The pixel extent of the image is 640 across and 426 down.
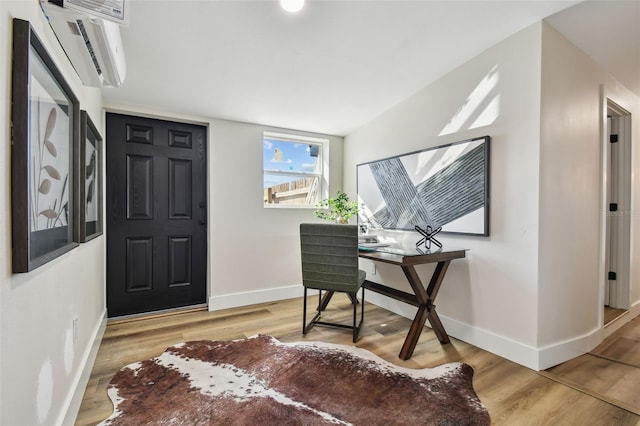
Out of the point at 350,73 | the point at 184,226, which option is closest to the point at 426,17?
the point at 350,73

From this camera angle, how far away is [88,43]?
133cm

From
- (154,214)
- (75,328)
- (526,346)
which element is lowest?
(526,346)

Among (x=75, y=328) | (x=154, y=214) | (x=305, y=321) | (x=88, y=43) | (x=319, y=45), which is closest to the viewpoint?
(x=88, y=43)

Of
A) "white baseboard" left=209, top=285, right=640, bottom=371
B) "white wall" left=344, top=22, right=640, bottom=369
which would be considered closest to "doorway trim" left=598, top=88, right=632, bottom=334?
"white baseboard" left=209, top=285, right=640, bottom=371

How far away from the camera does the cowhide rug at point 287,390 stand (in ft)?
4.83

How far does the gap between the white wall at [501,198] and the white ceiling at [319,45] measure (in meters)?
0.19

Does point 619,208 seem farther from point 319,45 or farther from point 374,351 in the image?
point 319,45

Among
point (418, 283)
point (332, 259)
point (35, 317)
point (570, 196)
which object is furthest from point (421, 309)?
point (35, 317)

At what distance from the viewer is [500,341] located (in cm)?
209

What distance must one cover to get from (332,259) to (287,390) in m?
1.01

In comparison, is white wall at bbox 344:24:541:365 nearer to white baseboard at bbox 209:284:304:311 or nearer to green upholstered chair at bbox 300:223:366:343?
green upholstered chair at bbox 300:223:366:343

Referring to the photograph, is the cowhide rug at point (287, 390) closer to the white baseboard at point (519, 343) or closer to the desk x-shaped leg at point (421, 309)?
the desk x-shaped leg at point (421, 309)

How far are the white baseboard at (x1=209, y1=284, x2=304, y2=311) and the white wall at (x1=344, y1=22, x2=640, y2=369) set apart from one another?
1.80 m

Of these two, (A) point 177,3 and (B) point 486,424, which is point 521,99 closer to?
(B) point 486,424
